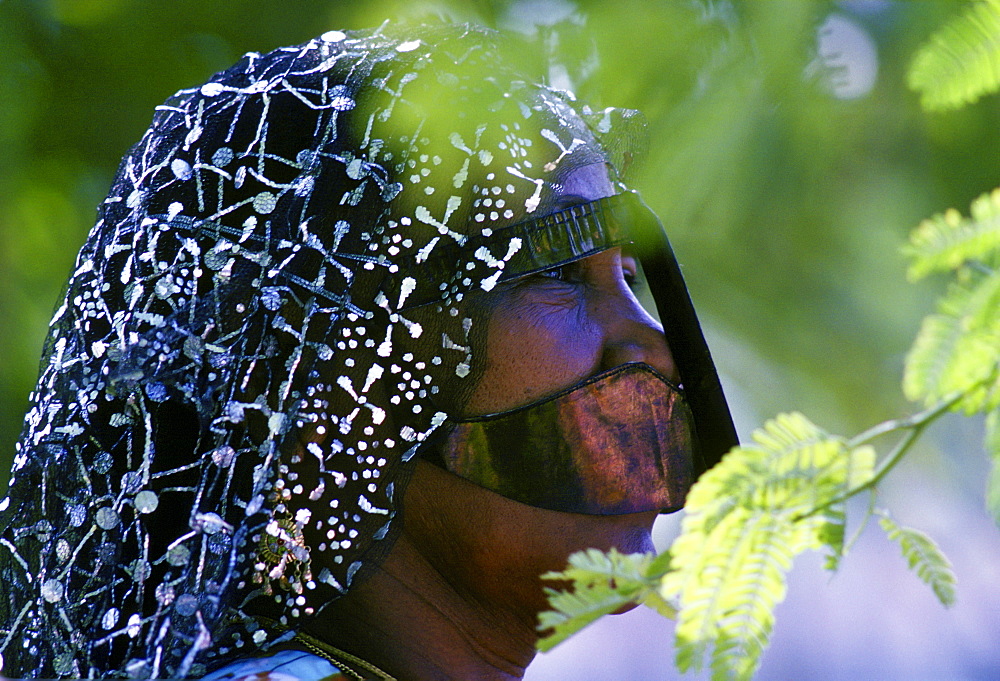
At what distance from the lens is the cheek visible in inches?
77.9

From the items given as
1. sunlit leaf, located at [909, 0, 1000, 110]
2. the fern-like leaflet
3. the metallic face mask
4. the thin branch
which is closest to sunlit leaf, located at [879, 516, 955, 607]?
the thin branch

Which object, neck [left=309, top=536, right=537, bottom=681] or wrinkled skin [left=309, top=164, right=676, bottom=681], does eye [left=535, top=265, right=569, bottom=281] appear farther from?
neck [left=309, top=536, right=537, bottom=681]

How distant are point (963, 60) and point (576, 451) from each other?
120 centimetres

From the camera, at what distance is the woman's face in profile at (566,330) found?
199cm

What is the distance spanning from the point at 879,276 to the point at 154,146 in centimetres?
283

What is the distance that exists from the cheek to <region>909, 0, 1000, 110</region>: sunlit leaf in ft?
3.75

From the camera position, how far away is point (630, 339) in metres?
2.12

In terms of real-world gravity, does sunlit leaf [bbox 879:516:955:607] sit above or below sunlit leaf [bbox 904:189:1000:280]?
below

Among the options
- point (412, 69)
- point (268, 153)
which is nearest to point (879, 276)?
point (412, 69)

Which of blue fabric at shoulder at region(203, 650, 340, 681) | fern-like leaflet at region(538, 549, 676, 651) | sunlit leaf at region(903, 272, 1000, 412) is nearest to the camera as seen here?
sunlit leaf at region(903, 272, 1000, 412)

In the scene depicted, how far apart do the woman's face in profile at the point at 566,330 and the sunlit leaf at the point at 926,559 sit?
1.01 meters

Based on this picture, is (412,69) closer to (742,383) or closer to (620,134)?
(620,134)

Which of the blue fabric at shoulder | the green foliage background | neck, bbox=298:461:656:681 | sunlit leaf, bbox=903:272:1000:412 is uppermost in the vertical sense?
the green foliage background

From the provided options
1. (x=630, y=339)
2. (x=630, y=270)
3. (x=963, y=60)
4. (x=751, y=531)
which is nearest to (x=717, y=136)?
(x=630, y=270)
